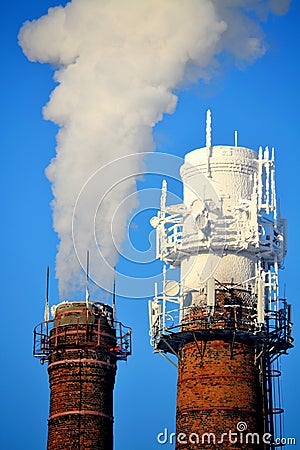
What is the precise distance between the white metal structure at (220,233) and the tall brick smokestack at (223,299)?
0.05m

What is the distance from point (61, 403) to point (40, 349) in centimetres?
362

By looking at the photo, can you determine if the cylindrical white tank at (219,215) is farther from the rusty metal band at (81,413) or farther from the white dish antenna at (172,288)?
the rusty metal band at (81,413)

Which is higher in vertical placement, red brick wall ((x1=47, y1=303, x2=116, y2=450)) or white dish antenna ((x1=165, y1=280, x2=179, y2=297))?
white dish antenna ((x1=165, y1=280, x2=179, y2=297))

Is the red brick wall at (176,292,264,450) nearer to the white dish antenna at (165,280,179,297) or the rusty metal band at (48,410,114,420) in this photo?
the white dish antenna at (165,280,179,297)

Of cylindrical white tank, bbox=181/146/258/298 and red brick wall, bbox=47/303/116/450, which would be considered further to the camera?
red brick wall, bbox=47/303/116/450

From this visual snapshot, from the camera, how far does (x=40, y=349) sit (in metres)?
79.9

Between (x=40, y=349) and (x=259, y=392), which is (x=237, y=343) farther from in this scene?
(x=40, y=349)

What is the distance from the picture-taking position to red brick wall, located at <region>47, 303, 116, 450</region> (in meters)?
77.1

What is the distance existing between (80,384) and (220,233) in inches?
429

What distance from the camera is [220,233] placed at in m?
75.1

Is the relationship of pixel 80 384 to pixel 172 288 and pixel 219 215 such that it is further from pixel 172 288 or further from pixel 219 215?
pixel 219 215

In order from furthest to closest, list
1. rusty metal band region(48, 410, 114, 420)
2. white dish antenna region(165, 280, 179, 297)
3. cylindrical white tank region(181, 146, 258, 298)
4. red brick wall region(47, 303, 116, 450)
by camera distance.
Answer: rusty metal band region(48, 410, 114, 420) < red brick wall region(47, 303, 116, 450) < white dish antenna region(165, 280, 179, 297) < cylindrical white tank region(181, 146, 258, 298)

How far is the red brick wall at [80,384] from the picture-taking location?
77.1 m

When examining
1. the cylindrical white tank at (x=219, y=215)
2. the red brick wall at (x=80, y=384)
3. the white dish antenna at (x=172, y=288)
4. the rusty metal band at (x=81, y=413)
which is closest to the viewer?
the cylindrical white tank at (x=219, y=215)
